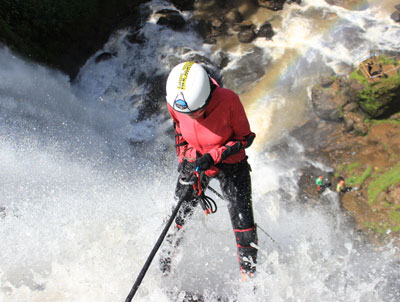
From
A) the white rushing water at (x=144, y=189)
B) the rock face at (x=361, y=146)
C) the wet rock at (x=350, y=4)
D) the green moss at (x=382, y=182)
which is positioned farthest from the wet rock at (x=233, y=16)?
the green moss at (x=382, y=182)

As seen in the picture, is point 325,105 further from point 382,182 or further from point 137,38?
point 137,38

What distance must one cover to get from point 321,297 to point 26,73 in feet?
26.1

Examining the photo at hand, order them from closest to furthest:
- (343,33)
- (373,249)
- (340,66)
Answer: (373,249) < (340,66) < (343,33)

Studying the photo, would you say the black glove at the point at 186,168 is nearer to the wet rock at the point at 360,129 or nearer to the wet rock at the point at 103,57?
the wet rock at the point at 360,129

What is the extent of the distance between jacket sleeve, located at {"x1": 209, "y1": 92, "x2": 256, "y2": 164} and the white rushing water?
1.59 m

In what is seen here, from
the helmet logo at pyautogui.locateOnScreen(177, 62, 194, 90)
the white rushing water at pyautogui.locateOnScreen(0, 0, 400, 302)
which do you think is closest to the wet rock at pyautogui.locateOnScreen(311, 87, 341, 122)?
the white rushing water at pyautogui.locateOnScreen(0, 0, 400, 302)

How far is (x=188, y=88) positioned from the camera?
2.96m

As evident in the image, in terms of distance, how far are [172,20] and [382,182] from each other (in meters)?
8.27

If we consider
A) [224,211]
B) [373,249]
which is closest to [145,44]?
[224,211]

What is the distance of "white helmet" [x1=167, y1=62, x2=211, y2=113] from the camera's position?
2961 millimetres

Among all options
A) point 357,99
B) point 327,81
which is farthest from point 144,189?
point 327,81

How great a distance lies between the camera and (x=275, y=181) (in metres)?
7.40

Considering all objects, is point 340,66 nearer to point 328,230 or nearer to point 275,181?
point 275,181

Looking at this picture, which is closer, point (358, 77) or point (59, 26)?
point (358, 77)
